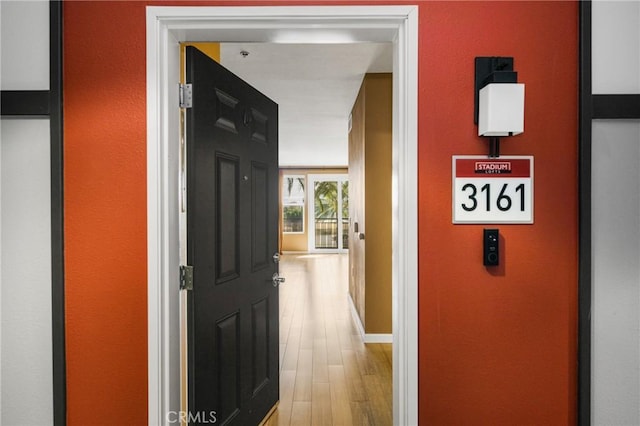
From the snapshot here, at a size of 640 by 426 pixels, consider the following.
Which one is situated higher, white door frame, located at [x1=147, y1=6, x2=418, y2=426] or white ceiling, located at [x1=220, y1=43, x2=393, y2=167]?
white ceiling, located at [x1=220, y1=43, x2=393, y2=167]

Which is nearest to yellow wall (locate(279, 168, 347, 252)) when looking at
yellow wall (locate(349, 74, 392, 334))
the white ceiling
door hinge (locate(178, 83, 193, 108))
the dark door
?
the white ceiling

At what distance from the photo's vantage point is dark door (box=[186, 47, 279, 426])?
164 cm

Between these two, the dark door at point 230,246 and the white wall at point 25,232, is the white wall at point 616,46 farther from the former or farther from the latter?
the white wall at point 25,232

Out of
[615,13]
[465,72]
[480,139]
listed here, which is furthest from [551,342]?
[615,13]

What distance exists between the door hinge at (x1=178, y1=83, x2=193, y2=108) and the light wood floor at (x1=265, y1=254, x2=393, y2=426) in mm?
1924

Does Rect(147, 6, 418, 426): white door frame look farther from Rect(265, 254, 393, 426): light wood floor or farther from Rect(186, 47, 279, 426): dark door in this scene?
Rect(265, 254, 393, 426): light wood floor

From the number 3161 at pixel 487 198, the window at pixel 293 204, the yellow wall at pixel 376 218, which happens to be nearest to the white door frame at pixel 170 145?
the number 3161 at pixel 487 198

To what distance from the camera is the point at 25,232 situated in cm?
146

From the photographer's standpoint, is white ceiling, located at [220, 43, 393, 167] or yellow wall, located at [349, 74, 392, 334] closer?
white ceiling, located at [220, 43, 393, 167]

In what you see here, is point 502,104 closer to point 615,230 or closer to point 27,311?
point 615,230

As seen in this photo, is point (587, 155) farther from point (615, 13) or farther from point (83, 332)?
point (83, 332)

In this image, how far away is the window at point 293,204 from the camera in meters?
11.6

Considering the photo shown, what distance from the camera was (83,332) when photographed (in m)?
1.47

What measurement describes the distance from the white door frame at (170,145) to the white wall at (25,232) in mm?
385
